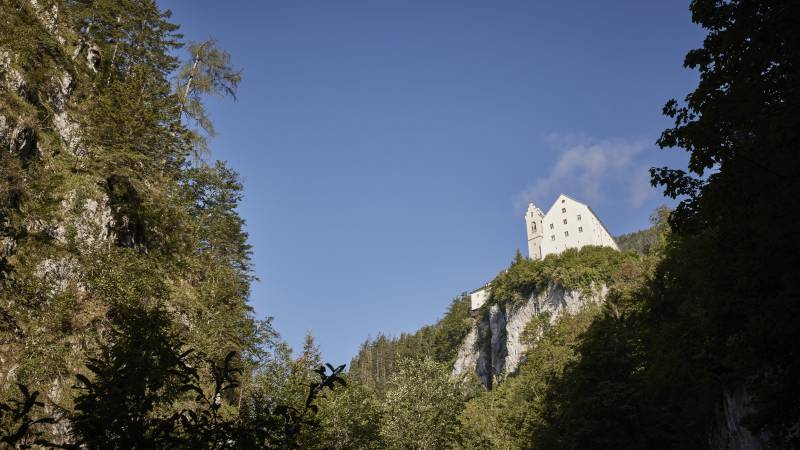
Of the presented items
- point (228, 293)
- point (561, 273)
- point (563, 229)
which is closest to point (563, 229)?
point (563, 229)

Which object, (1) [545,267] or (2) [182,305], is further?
(1) [545,267]

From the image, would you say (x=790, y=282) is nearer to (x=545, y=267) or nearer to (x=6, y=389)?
(x=6, y=389)

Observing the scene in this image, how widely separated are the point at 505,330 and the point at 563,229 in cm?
2012

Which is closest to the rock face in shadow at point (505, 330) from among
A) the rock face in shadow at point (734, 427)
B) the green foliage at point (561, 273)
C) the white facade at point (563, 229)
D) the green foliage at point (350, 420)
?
the green foliage at point (561, 273)

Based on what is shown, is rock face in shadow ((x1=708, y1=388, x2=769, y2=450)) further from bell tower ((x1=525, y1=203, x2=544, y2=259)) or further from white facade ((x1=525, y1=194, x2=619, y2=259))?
bell tower ((x1=525, y1=203, x2=544, y2=259))

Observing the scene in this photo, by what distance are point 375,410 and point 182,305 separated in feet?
59.5

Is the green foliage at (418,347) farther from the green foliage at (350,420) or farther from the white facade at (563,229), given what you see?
the green foliage at (350,420)

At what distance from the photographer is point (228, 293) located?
3192 centimetres

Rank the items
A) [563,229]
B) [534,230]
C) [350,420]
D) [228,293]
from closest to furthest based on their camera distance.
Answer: [228,293] < [350,420] < [563,229] < [534,230]

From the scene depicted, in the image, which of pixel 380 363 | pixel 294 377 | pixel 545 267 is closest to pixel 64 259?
pixel 294 377

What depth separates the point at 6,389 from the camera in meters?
17.0

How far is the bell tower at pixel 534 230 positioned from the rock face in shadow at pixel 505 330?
1455cm

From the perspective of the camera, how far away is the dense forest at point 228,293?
775cm

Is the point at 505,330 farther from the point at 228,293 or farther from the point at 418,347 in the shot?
the point at 228,293
